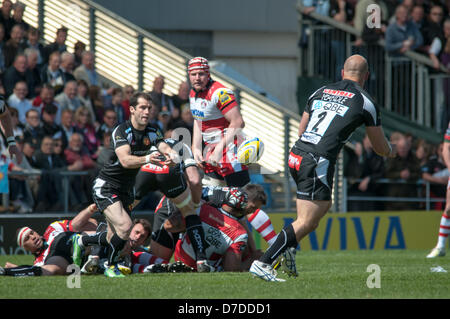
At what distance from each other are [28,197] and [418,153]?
8.43m

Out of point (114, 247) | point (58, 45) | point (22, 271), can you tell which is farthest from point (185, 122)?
point (22, 271)

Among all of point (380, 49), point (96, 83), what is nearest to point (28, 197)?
point (96, 83)

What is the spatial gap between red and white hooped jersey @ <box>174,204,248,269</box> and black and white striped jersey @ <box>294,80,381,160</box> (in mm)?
2399

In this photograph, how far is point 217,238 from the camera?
10.6 metres

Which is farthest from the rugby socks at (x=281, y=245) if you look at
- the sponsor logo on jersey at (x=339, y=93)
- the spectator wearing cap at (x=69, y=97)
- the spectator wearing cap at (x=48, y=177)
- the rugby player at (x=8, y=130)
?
the spectator wearing cap at (x=69, y=97)

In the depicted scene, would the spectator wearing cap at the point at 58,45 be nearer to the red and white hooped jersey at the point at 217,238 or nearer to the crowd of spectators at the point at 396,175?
the crowd of spectators at the point at 396,175

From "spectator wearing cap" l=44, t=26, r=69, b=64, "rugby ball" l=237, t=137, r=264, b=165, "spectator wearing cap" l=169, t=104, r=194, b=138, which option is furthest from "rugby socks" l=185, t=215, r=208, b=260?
"spectator wearing cap" l=44, t=26, r=69, b=64

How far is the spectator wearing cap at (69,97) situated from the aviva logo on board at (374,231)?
15.0ft

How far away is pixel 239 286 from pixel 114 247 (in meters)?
2.05

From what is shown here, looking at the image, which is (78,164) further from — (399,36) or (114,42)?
(399,36)

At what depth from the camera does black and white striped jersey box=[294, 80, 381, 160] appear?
329 inches

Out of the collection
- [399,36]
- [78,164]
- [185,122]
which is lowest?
[78,164]

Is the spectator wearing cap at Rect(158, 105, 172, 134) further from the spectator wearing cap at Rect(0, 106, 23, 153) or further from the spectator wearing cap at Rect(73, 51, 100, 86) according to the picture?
the spectator wearing cap at Rect(0, 106, 23, 153)

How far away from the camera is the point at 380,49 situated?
20.5 meters
